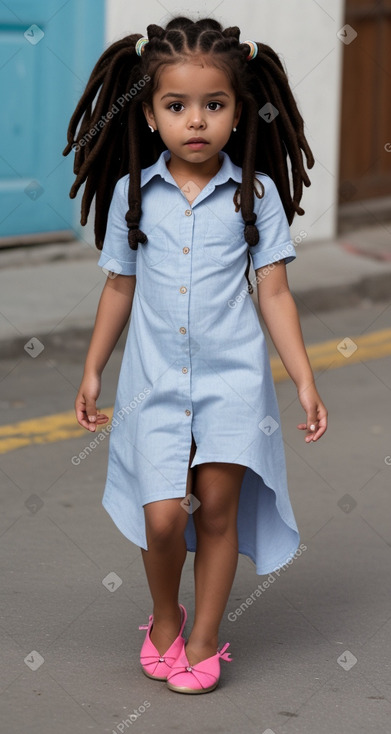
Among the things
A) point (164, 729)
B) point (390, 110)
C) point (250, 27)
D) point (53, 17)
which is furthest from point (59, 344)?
point (390, 110)

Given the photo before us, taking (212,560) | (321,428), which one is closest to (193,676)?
(212,560)

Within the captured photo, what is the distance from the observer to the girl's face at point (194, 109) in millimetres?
3150

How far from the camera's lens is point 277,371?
6.62 meters

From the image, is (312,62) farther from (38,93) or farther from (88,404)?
(88,404)

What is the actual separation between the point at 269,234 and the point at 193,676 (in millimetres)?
1056

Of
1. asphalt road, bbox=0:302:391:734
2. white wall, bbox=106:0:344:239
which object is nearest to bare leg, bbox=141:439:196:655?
asphalt road, bbox=0:302:391:734

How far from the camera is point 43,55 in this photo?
27.1ft

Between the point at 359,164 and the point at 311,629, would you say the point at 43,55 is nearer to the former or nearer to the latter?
the point at 359,164

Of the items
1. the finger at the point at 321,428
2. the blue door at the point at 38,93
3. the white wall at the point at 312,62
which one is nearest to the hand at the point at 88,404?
the finger at the point at 321,428

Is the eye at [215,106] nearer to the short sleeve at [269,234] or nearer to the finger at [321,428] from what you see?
the short sleeve at [269,234]

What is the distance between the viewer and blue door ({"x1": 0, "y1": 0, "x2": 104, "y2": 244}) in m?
8.16

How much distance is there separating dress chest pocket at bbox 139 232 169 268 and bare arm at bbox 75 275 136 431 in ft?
0.39

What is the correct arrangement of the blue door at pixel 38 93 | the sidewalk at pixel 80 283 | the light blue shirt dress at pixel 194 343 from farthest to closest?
the blue door at pixel 38 93
the sidewalk at pixel 80 283
the light blue shirt dress at pixel 194 343

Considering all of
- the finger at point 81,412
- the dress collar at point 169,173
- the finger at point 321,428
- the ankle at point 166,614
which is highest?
the dress collar at point 169,173
